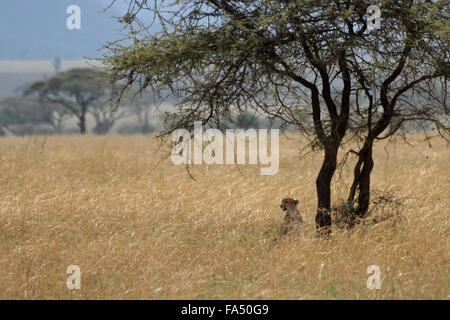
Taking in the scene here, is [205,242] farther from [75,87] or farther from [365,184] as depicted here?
[75,87]

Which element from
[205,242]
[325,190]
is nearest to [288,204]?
[325,190]

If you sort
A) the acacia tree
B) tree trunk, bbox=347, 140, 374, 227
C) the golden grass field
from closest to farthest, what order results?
the golden grass field
the acacia tree
tree trunk, bbox=347, 140, 374, 227

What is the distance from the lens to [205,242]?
754cm

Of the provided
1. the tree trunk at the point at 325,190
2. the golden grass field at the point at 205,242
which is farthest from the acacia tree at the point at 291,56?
the golden grass field at the point at 205,242

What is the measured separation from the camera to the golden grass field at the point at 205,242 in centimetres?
598

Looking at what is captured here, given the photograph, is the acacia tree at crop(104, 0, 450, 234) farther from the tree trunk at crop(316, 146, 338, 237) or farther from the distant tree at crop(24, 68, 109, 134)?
the distant tree at crop(24, 68, 109, 134)

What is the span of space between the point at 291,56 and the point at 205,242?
2.86m

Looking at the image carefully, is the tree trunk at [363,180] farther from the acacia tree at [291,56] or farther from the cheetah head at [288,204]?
the cheetah head at [288,204]

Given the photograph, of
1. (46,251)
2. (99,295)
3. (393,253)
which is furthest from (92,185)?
(393,253)

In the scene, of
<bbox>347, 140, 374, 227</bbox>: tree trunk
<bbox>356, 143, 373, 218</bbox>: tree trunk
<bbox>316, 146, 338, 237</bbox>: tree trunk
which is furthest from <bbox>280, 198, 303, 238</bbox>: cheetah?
<bbox>356, 143, 373, 218</bbox>: tree trunk

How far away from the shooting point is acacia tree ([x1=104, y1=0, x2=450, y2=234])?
23.1 feet

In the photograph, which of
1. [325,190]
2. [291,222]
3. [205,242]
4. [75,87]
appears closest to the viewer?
[291,222]

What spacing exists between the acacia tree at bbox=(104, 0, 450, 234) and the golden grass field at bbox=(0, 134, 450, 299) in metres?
0.95

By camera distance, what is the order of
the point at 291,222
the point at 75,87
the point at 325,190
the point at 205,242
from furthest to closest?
the point at 75,87 → the point at 325,190 → the point at 205,242 → the point at 291,222
